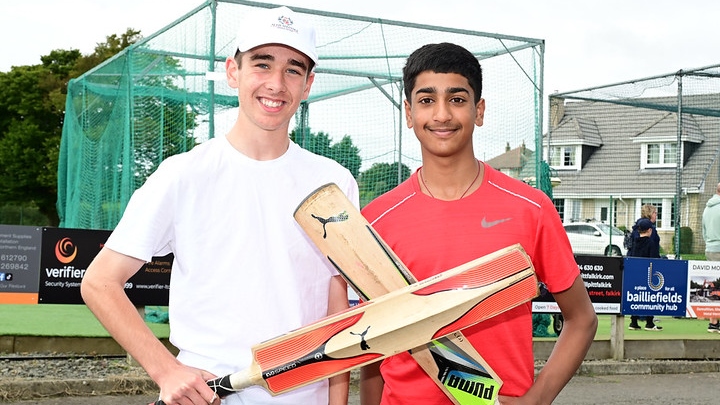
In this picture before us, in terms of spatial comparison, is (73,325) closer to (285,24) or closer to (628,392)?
(628,392)

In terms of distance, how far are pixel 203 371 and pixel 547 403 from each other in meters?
0.98

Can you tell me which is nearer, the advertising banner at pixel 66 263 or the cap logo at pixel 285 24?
the cap logo at pixel 285 24

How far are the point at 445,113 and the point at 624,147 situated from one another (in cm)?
4356

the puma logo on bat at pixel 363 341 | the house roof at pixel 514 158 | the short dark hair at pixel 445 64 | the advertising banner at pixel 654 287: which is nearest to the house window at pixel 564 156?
the house roof at pixel 514 158

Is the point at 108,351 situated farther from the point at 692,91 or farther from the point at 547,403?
the point at 692,91

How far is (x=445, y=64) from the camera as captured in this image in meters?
2.65

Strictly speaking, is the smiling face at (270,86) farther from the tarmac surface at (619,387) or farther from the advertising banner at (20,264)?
the advertising banner at (20,264)

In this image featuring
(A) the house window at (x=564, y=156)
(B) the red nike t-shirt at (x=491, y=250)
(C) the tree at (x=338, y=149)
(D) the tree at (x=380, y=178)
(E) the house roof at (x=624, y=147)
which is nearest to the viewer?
(B) the red nike t-shirt at (x=491, y=250)

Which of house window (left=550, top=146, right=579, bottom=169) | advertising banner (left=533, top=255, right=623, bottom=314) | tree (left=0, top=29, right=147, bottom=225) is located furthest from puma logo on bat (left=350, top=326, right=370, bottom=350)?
tree (left=0, top=29, right=147, bottom=225)

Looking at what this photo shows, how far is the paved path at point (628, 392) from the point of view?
7277mm

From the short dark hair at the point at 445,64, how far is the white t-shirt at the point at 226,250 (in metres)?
0.61

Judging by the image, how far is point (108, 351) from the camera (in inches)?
342

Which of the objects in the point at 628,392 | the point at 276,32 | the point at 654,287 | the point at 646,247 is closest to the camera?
the point at 276,32

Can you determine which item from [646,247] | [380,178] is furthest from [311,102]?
[646,247]
